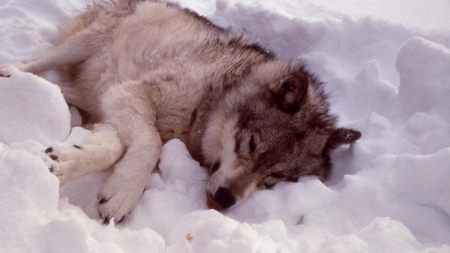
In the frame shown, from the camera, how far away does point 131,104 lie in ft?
8.19

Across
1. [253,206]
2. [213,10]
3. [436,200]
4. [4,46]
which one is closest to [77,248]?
[253,206]

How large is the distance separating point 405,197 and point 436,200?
0.55 ft

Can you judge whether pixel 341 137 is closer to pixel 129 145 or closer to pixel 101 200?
pixel 129 145

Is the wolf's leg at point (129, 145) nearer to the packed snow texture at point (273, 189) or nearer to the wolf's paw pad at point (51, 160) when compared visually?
the packed snow texture at point (273, 189)

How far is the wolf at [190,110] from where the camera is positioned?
213cm

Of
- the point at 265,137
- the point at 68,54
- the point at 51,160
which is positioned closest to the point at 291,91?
the point at 265,137

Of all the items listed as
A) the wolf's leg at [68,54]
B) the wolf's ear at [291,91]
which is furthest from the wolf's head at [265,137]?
the wolf's leg at [68,54]

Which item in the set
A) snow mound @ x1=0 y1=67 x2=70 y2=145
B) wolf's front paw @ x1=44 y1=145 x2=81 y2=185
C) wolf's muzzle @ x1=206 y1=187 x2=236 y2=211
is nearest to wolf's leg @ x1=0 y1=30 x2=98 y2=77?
snow mound @ x1=0 y1=67 x2=70 y2=145

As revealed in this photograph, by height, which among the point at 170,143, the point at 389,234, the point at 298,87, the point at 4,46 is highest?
the point at 298,87

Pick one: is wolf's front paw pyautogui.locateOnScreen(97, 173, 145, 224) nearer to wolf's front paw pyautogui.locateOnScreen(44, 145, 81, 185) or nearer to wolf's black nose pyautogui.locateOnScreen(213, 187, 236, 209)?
wolf's front paw pyautogui.locateOnScreen(44, 145, 81, 185)

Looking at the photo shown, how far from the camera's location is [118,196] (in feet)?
6.34

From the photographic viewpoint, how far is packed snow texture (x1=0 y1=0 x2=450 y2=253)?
4.48ft

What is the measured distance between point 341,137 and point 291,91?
1.92 ft

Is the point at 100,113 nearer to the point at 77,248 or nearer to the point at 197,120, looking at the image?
the point at 197,120
